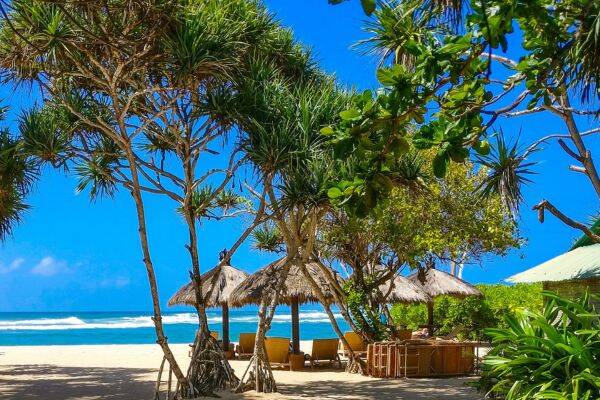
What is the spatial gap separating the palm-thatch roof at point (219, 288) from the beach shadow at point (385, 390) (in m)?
5.46

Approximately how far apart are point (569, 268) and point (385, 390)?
3.55 metres

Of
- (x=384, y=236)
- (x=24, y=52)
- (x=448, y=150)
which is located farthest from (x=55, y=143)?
(x=448, y=150)

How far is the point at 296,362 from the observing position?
1655cm

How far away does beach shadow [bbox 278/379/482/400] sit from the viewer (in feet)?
37.8

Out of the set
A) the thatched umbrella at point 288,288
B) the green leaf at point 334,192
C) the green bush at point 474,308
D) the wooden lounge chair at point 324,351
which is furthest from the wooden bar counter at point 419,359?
the green leaf at point 334,192

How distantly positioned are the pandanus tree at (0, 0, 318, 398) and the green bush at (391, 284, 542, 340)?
6.37 m

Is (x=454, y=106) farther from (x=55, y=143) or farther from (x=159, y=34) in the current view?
(x=55, y=143)

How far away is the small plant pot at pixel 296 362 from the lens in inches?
649

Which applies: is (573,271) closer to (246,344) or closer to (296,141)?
(296,141)

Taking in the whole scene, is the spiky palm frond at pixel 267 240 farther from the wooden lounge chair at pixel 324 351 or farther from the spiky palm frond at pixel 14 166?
the spiky palm frond at pixel 14 166

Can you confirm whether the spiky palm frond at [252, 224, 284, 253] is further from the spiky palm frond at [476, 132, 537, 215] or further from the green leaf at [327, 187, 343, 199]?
the green leaf at [327, 187, 343, 199]

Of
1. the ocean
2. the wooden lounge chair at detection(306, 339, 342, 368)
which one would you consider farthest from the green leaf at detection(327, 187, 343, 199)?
the ocean

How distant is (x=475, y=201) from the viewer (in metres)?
14.9

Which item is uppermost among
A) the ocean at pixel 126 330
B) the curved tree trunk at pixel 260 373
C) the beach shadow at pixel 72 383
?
the ocean at pixel 126 330
